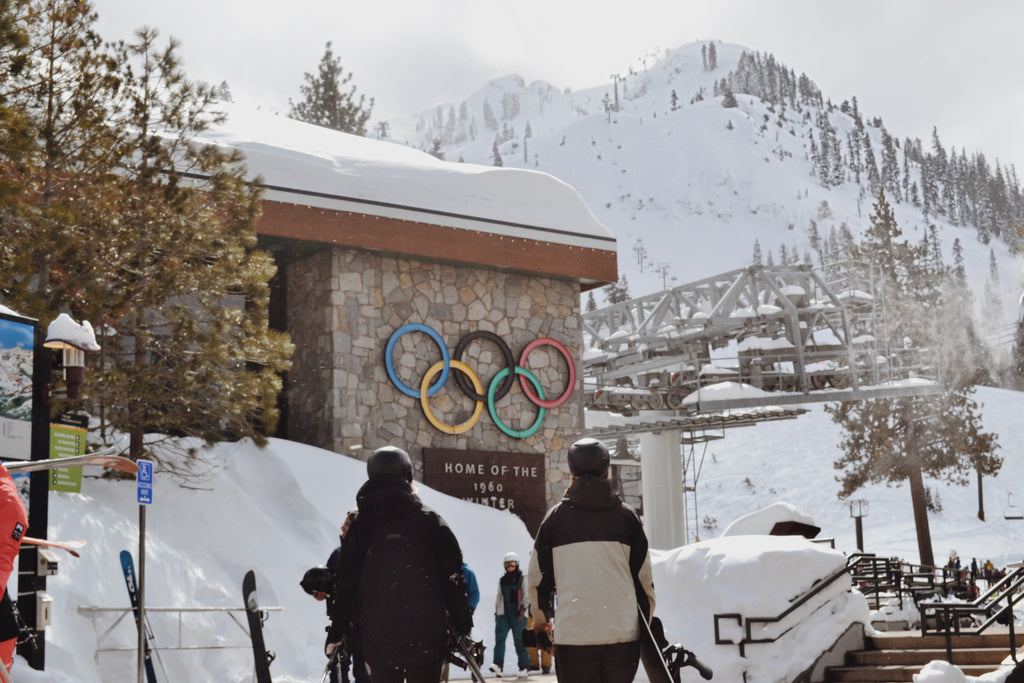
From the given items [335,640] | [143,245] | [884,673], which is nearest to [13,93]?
[143,245]

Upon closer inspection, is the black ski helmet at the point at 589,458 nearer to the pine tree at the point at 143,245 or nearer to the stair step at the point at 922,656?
the stair step at the point at 922,656

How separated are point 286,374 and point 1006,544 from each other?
58772 mm

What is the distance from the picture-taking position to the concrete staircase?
9.01 metres

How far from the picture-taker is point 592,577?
5.64 meters

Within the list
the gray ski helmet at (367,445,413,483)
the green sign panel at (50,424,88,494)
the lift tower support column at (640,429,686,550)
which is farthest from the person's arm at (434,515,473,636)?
the lift tower support column at (640,429,686,550)

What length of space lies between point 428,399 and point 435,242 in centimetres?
229

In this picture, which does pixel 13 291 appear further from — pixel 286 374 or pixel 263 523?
pixel 286 374

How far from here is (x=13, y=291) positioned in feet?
37.9

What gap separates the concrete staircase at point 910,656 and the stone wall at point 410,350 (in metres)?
8.60

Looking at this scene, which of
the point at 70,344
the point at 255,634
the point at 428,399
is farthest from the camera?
the point at 428,399

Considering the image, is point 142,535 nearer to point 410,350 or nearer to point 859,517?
point 410,350

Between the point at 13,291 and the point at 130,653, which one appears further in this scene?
the point at 13,291

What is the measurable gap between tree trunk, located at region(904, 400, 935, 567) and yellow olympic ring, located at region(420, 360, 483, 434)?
22.0 meters

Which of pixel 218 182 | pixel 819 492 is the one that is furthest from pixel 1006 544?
pixel 218 182
